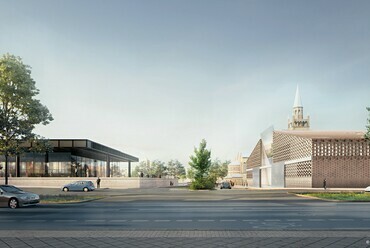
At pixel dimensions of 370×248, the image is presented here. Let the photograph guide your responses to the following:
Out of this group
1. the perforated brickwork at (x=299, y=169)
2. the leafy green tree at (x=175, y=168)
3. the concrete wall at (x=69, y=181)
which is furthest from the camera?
the leafy green tree at (x=175, y=168)

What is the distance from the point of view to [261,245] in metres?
8.98

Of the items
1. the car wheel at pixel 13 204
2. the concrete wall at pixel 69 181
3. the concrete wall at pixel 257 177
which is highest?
the car wheel at pixel 13 204

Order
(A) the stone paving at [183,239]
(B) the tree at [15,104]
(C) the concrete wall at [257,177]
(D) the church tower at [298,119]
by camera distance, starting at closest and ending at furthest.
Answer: (A) the stone paving at [183,239] → (B) the tree at [15,104] → (C) the concrete wall at [257,177] → (D) the church tower at [298,119]

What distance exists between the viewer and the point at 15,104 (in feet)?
100

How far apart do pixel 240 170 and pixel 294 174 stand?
10865 cm

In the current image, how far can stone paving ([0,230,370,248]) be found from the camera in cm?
912

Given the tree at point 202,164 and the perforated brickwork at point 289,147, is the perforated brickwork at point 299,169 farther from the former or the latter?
the tree at point 202,164

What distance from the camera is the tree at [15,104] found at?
2995 cm

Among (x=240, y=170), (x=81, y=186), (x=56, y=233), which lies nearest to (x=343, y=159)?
(x=81, y=186)

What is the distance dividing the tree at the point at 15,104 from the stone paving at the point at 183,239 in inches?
837

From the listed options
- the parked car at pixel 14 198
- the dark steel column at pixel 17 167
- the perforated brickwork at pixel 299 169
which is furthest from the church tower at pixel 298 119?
the parked car at pixel 14 198

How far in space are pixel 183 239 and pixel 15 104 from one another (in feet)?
83.8

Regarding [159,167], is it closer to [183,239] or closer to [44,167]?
[44,167]

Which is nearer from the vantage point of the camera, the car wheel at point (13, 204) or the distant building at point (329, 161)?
the car wheel at point (13, 204)
